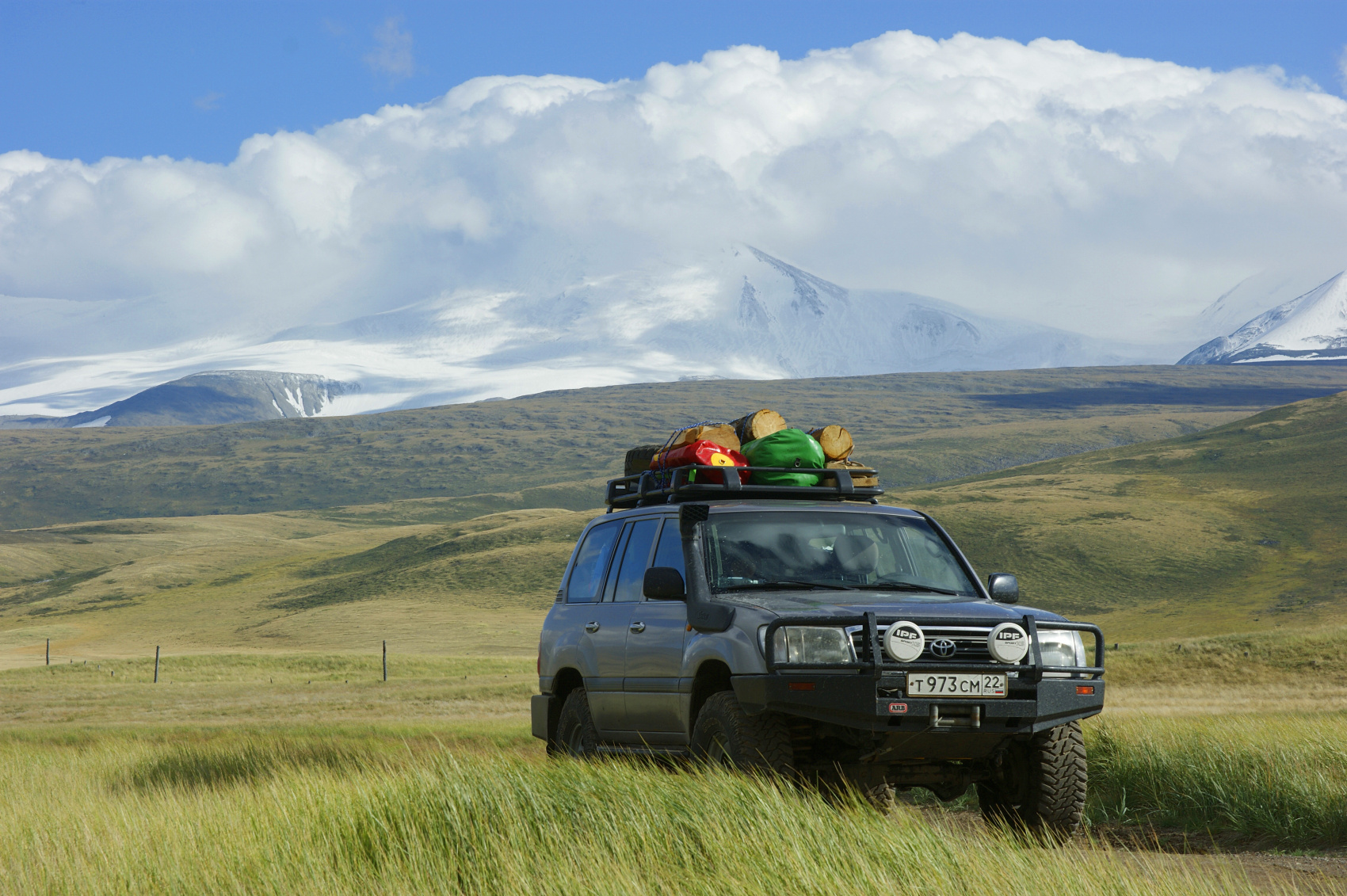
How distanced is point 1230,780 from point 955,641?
3.82 m

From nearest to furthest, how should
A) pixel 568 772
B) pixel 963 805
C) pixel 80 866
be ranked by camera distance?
pixel 80 866
pixel 568 772
pixel 963 805

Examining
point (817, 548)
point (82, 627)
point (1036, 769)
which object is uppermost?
point (817, 548)

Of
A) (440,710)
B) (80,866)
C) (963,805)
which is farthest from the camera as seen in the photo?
(440,710)

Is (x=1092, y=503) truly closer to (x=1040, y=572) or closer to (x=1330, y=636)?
(x=1040, y=572)

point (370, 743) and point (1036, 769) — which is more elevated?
point (1036, 769)

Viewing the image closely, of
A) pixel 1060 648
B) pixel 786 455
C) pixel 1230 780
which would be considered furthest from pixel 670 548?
pixel 1230 780

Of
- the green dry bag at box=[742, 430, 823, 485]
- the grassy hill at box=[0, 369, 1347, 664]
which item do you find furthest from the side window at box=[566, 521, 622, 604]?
the grassy hill at box=[0, 369, 1347, 664]

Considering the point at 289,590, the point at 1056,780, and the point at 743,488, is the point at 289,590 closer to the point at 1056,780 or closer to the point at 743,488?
the point at 743,488

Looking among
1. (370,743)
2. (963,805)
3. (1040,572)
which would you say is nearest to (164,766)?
(370,743)

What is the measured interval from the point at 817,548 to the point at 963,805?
11.5 ft

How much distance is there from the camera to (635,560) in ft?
30.3

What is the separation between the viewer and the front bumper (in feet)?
22.5

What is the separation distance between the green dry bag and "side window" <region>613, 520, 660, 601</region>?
2.95 feet

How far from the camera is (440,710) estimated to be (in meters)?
26.4
